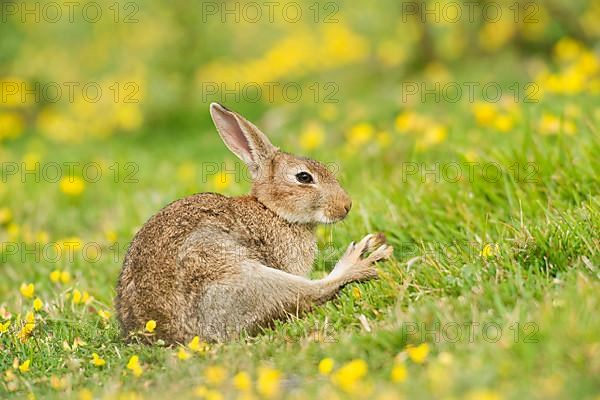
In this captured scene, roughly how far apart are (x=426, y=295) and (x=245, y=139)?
6.23 feet

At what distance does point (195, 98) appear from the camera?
1308 centimetres

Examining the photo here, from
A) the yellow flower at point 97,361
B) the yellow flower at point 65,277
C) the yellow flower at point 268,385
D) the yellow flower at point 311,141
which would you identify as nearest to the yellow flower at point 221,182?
the yellow flower at point 311,141

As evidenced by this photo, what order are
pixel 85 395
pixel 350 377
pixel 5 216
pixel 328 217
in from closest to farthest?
1. pixel 350 377
2. pixel 85 395
3. pixel 328 217
4. pixel 5 216

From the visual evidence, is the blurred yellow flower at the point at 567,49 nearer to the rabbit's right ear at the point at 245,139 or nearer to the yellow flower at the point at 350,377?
the rabbit's right ear at the point at 245,139

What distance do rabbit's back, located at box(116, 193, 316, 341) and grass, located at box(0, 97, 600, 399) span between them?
0.77ft

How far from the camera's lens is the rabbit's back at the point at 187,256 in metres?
5.17

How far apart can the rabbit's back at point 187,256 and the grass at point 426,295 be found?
0.23 metres

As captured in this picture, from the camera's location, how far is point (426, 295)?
4930 millimetres

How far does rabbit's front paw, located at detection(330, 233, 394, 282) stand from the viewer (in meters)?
5.55

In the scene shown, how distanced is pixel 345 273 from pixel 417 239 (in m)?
0.87

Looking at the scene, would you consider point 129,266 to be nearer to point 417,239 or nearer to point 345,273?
point 345,273

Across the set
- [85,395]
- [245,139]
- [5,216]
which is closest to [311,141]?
[245,139]

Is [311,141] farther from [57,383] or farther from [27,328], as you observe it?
[57,383]

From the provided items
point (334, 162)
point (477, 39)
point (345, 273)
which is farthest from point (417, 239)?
point (477, 39)
